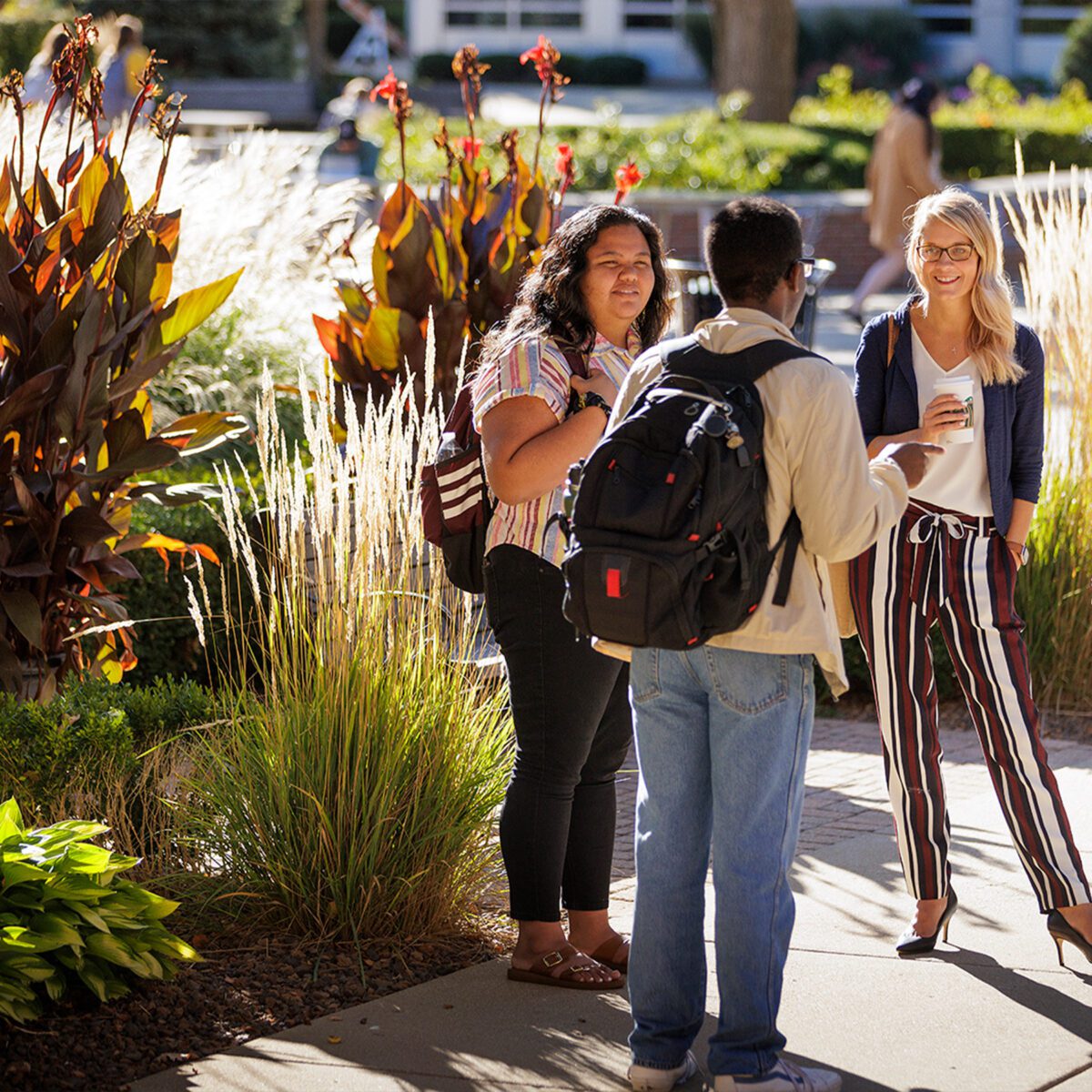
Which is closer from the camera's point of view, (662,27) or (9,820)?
(9,820)

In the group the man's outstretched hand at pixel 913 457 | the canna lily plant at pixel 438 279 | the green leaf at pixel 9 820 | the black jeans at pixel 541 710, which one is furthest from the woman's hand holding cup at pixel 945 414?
the canna lily plant at pixel 438 279

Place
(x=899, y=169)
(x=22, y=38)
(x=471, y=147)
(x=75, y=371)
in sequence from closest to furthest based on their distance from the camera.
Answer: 1. (x=75, y=371)
2. (x=471, y=147)
3. (x=899, y=169)
4. (x=22, y=38)

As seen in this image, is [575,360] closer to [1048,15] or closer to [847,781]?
[847,781]

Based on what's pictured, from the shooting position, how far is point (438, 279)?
23.6 ft

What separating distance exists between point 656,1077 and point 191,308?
2.74 meters

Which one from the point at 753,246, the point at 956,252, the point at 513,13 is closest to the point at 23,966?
the point at 753,246

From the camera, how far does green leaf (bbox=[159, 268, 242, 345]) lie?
5.13 m

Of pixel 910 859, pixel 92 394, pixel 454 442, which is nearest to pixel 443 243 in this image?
pixel 92 394

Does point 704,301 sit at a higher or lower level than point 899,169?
lower

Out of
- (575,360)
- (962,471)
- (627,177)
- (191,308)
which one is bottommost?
(962,471)

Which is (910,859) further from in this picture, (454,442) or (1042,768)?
(454,442)

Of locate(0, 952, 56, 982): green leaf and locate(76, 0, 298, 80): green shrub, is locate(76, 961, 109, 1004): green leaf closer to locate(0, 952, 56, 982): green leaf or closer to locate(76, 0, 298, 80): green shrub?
locate(0, 952, 56, 982): green leaf

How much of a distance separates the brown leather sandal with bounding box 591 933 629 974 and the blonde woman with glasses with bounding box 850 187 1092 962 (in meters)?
0.69

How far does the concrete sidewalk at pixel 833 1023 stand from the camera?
360 cm
